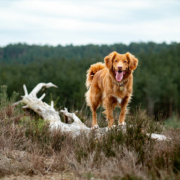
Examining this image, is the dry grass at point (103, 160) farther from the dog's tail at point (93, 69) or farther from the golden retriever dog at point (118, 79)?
the dog's tail at point (93, 69)

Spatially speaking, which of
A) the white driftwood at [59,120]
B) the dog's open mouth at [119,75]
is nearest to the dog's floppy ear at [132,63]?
the dog's open mouth at [119,75]

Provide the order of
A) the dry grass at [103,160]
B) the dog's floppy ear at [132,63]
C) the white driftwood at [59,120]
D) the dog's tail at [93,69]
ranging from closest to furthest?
1. the dry grass at [103,160]
2. the white driftwood at [59,120]
3. the dog's floppy ear at [132,63]
4. the dog's tail at [93,69]

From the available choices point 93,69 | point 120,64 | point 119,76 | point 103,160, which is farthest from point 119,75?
point 103,160

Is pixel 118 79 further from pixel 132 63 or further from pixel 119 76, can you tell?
pixel 132 63

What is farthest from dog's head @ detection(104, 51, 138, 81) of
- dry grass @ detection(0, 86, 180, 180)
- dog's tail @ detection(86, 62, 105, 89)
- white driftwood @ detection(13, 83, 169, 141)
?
dog's tail @ detection(86, 62, 105, 89)

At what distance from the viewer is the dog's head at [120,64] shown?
17.3ft

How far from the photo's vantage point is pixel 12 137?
4793 millimetres

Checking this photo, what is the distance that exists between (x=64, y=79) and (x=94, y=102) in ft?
182

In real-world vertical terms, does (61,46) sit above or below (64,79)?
above

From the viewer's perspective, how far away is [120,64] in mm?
5199

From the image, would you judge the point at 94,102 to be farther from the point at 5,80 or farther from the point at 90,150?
the point at 5,80

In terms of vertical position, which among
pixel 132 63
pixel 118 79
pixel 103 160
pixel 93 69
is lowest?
pixel 103 160

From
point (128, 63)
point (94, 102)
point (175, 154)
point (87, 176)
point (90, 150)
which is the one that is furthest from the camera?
point (94, 102)

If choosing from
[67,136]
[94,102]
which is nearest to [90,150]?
[67,136]
